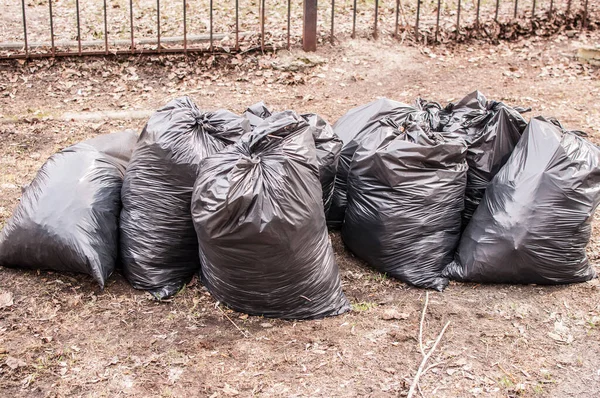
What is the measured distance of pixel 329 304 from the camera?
3303mm

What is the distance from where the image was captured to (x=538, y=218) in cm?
341

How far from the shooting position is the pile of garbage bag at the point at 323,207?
10.6 ft

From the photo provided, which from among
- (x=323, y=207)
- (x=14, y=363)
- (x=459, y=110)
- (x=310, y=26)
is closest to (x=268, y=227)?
(x=323, y=207)

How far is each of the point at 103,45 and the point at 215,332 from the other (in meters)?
4.52

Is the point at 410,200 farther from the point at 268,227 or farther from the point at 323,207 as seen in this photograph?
the point at 268,227

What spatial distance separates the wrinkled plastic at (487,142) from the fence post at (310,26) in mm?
3295

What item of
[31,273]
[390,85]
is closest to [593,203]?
[31,273]

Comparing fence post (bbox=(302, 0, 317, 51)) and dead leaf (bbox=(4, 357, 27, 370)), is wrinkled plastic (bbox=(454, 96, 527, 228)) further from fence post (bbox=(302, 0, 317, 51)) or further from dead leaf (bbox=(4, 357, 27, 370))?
fence post (bbox=(302, 0, 317, 51))

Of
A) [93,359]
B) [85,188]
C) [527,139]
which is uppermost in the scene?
[527,139]

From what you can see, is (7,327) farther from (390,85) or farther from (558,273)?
(390,85)

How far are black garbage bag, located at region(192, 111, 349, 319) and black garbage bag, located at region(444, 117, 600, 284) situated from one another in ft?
2.58

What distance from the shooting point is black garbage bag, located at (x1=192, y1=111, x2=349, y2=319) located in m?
2.95

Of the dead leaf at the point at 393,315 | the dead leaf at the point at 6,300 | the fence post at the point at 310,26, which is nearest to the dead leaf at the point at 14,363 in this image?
the dead leaf at the point at 6,300

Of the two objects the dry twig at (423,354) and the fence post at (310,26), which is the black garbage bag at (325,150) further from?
the fence post at (310,26)
